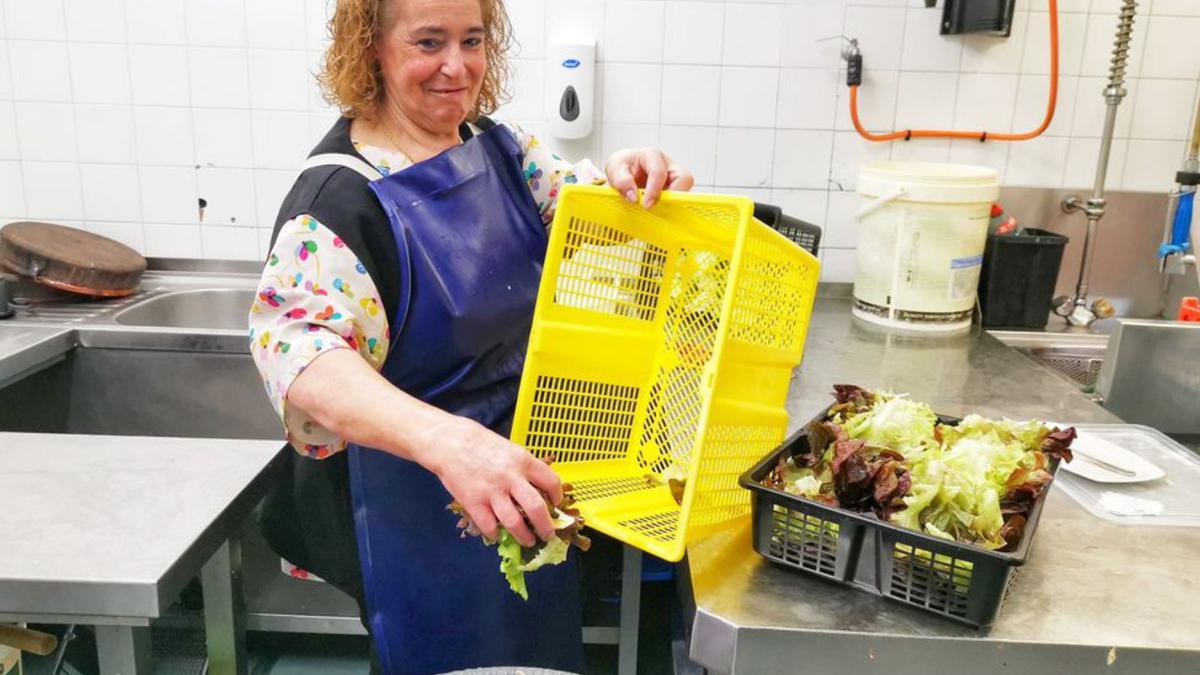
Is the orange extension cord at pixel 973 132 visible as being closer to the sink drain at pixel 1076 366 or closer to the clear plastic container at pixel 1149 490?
the sink drain at pixel 1076 366

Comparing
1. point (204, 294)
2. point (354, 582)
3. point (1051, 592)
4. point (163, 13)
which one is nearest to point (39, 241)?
point (204, 294)

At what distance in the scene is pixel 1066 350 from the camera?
6.93 ft

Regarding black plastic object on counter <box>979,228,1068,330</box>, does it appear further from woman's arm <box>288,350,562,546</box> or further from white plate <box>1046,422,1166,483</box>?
woman's arm <box>288,350,562,546</box>

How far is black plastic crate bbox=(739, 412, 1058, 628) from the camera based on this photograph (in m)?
0.85

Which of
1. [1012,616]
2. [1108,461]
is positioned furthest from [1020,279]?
[1012,616]

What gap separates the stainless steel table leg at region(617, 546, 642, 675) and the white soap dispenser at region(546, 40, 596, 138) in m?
1.07

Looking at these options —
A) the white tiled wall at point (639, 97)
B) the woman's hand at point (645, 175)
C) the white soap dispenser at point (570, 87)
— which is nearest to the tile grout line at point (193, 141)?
the white tiled wall at point (639, 97)

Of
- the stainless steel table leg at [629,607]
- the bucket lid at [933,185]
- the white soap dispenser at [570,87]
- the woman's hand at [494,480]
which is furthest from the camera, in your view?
the white soap dispenser at [570,87]

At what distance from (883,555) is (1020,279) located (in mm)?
1461

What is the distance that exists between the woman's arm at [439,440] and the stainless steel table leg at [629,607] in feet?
2.83

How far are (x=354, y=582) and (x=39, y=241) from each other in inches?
52.3

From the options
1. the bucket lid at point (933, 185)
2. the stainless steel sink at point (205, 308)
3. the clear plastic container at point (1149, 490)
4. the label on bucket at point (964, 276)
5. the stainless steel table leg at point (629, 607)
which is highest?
the bucket lid at point (933, 185)

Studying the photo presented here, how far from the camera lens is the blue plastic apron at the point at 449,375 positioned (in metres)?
1.19

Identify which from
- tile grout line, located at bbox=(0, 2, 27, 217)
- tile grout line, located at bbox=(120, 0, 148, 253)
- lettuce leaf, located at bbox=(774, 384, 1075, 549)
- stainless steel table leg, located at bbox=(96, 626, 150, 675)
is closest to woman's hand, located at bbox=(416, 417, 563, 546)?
lettuce leaf, located at bbox=(774, 384, 1075, 549)
